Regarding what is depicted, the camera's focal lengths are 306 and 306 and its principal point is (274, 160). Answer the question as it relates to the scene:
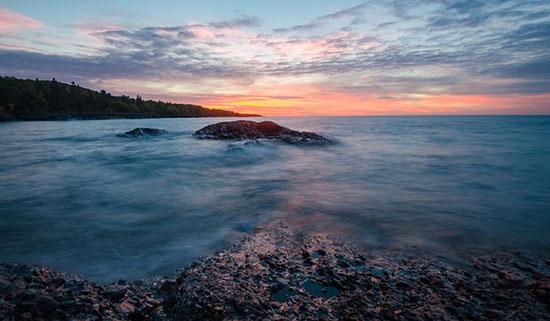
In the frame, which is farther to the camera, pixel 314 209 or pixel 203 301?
pixel 314 209

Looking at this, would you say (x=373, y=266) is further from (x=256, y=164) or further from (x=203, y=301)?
(x=256, y=164)

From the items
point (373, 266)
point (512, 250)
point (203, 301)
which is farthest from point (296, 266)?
point (512, 250)

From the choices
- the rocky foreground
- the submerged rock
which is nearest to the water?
the rocky foreground

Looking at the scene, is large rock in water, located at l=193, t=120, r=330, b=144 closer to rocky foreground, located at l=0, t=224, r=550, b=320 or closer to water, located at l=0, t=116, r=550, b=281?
water, located at l=0, t=116, r=550, b=281

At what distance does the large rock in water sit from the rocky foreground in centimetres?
1783

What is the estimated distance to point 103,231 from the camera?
241 inches

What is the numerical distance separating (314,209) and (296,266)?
10.4 feet

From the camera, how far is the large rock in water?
22.8 metres

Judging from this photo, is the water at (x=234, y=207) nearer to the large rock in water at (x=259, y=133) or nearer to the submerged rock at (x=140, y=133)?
the large rock in water at (x=259, y=133)

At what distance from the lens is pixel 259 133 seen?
77.6 ft

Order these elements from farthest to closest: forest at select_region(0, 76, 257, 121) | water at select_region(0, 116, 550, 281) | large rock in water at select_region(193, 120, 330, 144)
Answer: forest at select_region(0, 76, 257, 121)
large rock in water at select_region(193, 120, 330, 144)
water at select_region(0, 116, 550, 281)

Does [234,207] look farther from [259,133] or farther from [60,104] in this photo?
[60,104]

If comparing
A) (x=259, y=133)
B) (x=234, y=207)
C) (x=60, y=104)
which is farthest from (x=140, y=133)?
(x=60, y=104)

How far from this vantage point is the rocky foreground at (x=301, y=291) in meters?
3.32
